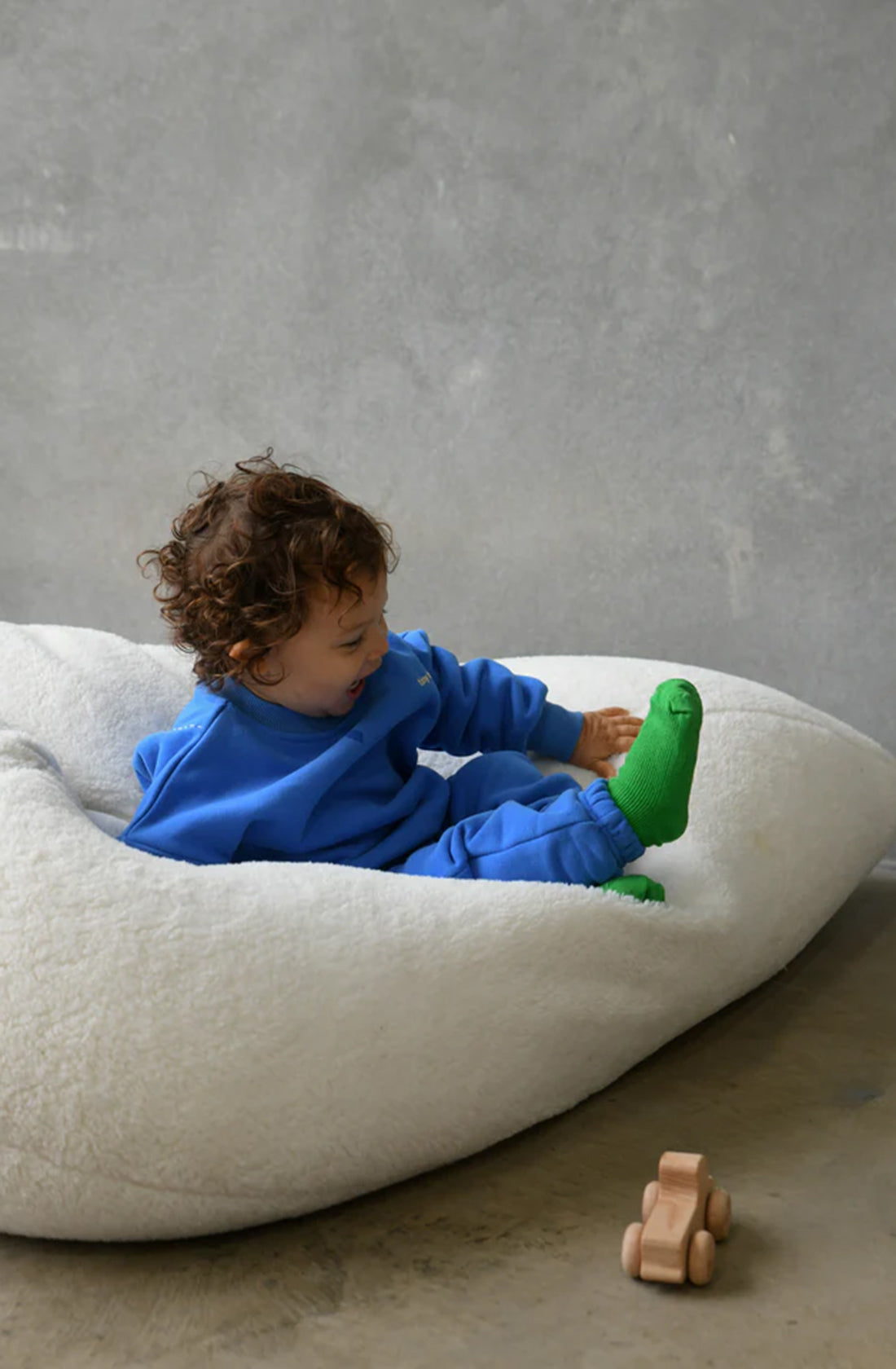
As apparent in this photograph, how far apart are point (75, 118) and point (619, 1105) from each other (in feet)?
6.36

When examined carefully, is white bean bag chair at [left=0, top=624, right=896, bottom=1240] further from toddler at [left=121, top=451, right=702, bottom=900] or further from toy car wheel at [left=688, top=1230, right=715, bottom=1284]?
toy car wheel at [left=688, top=1230, right=715, bottom=1284]

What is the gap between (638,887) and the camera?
1352 millimetres

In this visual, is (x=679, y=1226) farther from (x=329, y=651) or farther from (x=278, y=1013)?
(x=329, y=651)

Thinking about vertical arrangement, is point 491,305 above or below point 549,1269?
above

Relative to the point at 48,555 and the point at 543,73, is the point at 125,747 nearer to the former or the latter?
the point at 48,555

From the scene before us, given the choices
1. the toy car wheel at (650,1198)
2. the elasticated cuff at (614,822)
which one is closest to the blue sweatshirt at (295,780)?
the elasticated cuff at (614,822)

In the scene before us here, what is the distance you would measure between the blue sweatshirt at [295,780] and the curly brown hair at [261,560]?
2.9 inches

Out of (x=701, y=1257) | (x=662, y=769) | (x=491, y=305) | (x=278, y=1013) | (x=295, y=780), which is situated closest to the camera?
(x=701, y=1257)

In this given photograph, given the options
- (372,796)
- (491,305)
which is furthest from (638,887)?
(491,305)

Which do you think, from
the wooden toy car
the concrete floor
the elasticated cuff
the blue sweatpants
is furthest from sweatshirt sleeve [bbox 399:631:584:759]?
the wooden toy car

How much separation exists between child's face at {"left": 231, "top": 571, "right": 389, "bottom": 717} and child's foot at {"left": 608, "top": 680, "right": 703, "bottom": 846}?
280mm

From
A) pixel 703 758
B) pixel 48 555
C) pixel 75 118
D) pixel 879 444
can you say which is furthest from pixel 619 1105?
pixel 75 118

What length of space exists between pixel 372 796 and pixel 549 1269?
0.55m

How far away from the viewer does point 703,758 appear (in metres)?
1.60
